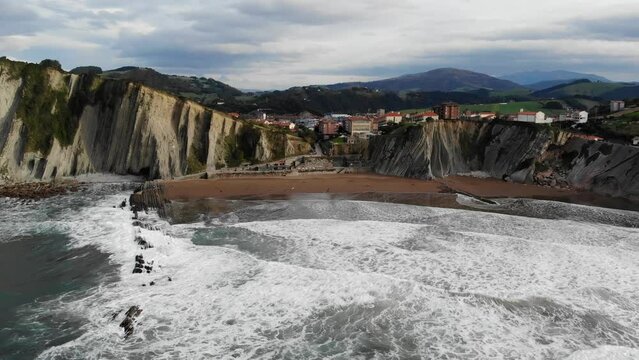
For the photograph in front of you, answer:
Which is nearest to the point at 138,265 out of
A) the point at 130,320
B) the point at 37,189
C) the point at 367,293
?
the point at 130,320

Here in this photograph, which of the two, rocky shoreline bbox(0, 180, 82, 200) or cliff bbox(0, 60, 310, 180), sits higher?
cliff bbox(0, 60, 310, 180)

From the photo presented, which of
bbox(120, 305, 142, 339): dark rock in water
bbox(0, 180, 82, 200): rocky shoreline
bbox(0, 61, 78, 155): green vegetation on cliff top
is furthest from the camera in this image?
bbox(0, 61, 78, 155): green vegetation on cliff top

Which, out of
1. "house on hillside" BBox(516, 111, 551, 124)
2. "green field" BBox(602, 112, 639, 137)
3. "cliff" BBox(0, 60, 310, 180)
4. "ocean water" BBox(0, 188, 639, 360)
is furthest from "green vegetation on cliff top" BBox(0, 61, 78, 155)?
"house on hillside" BBox(516, 111, 551, 124)

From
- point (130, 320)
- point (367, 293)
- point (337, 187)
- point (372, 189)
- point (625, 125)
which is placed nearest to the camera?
point (130, 320)

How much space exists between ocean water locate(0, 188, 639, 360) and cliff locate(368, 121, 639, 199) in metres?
11.6

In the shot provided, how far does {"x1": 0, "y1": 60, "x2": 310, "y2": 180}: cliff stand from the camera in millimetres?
47031

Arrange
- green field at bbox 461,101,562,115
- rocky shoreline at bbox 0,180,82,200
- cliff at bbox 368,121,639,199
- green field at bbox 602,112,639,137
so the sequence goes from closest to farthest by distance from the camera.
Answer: rocky shoreline at bbox 0,180,82,200 < cliff at bbox 368,121,639,199 < green field at bbox 602,112,639,137 < green field at bbox 461,101,562,115

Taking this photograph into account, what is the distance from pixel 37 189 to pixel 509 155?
144 ft

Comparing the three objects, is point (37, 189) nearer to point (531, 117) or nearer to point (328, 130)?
point (328, 130)

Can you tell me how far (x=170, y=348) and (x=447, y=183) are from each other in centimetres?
3625

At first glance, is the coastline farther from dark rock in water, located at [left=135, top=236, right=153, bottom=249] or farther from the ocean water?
dark rock in water, located at [left=135, top=236, right=153, bottom=249]

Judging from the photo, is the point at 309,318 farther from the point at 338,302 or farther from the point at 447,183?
the point at 447,183

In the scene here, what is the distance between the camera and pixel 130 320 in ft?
54.2

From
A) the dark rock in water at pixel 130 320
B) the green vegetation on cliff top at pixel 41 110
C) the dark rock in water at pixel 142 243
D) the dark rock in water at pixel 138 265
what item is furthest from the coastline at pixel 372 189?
the dark rock in water at pixel 130 320
